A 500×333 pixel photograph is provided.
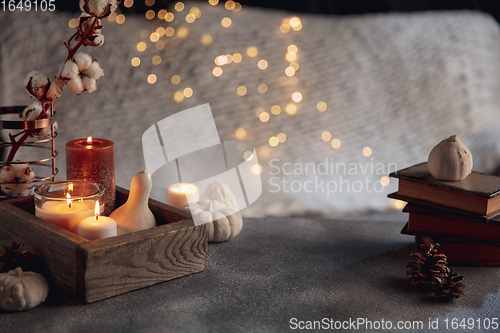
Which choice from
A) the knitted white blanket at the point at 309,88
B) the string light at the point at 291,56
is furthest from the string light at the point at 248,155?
the string light at the point at 291,56

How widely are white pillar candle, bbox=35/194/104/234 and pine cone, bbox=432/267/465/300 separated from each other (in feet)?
1.72

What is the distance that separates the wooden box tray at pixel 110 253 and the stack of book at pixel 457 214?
368mm

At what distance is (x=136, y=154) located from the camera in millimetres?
1385

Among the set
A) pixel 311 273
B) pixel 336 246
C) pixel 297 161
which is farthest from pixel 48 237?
pixel 297 161

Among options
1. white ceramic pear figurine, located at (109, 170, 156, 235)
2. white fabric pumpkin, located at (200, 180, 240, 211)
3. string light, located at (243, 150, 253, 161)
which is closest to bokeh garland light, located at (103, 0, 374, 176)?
string light, located at (243, 150, 253, 161)

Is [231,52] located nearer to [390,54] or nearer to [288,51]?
[288,51]

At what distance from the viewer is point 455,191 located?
785mm

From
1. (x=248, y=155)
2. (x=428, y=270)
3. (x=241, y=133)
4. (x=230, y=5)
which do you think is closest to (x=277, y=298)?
(x=428, y=270)

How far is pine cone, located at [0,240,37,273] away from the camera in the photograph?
675 millimetres

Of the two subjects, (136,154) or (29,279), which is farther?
(136,154)

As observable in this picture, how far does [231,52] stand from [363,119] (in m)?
0.47

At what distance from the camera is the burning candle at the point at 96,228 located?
0.67 metres

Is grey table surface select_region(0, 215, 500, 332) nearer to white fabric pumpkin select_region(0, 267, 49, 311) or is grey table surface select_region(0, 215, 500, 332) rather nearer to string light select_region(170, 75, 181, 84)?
white fabric pumpkin select_region(0, 267, 49, 311)

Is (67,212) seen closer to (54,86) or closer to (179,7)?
(54,86)
